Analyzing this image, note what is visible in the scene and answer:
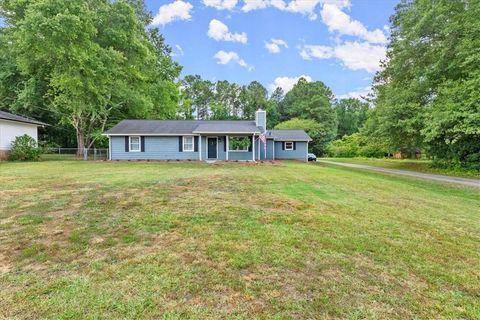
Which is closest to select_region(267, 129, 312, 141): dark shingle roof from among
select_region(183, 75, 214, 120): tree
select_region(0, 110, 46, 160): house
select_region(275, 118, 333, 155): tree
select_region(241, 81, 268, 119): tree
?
select_region(275, 118, 333, 155): tree

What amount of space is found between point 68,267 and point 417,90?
20626mm

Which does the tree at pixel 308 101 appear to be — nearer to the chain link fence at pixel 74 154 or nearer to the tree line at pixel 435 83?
the tree line at pixel 435 83

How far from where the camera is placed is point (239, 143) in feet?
69.2

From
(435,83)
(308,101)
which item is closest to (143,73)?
(435,83)

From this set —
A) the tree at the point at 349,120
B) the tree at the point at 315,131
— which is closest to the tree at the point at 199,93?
the tree at the point at 315,131

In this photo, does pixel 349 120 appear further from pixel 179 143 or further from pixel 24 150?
pixel 24 150

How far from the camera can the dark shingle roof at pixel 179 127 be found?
20.8 metres

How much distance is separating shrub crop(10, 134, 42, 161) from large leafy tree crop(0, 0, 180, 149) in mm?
3701

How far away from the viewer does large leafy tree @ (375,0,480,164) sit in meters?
14.3

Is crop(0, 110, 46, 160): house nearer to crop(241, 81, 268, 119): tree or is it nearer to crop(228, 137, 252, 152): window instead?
crop(228, 137, 252, 152): window

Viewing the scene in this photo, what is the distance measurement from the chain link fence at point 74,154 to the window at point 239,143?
10105 mm

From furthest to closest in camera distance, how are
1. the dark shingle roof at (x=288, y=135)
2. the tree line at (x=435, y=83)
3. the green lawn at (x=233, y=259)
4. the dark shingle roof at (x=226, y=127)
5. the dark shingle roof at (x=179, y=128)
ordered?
the dark shingle roof at (x=288, y=135)
the dark shingle roof at (x=179, y=128)
the dark shingle roof at (x=226, y=127)
the tree line at (x=435, y=83)
the green lawn at (x=233, y=259)

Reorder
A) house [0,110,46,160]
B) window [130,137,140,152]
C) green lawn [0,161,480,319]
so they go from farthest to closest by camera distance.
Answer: window [130,137,140,152] → house [0,110,46,160] → green lawn [0,161,480,319]

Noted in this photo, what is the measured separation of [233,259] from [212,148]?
59.9 feet
